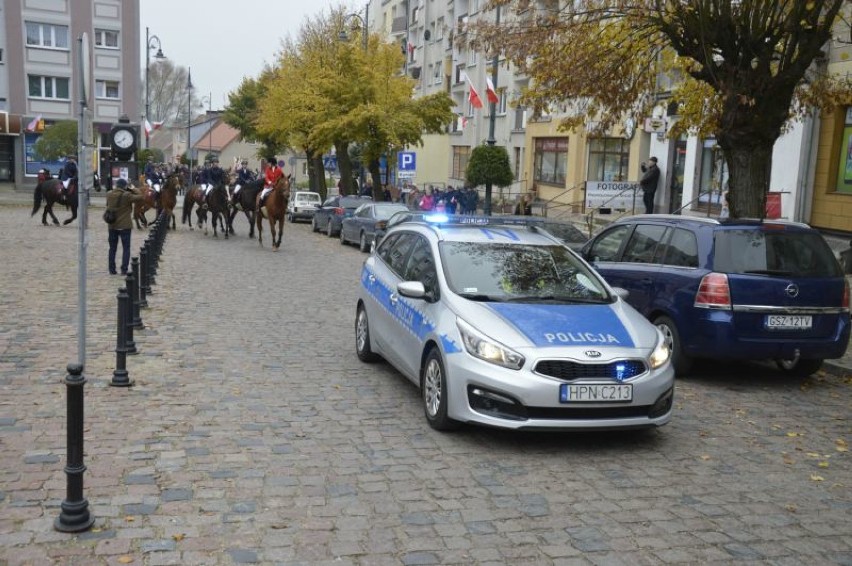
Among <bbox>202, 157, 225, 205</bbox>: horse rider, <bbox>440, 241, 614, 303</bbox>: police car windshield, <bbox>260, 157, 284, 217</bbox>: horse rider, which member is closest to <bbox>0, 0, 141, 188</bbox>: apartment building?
<bbox>202, 157, 225, 205</bbox>: horse rider

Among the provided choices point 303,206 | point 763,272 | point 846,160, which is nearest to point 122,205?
point 763,272

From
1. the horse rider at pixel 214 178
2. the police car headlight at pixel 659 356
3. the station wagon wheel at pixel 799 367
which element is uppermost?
the horse rider at pixel 214 178

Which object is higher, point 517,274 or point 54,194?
point 517,274

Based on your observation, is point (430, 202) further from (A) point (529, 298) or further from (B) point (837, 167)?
(A) point (529, 298)

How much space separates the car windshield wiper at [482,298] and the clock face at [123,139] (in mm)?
5541

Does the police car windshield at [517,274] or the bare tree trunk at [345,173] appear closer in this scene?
the police car windshield at [517,274]

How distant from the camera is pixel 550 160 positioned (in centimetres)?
4106

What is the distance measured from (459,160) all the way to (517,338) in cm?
4970

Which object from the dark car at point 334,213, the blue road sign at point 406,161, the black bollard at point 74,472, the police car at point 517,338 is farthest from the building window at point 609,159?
the black bollard at point 74,472

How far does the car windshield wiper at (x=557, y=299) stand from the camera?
292 inches

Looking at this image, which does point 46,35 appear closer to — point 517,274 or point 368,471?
point 517,274

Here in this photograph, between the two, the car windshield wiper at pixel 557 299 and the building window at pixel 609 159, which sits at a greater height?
the building window at pixel 609 159

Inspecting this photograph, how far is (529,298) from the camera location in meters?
7.48

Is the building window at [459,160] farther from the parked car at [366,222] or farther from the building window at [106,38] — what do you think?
the parked car at [366,222]
